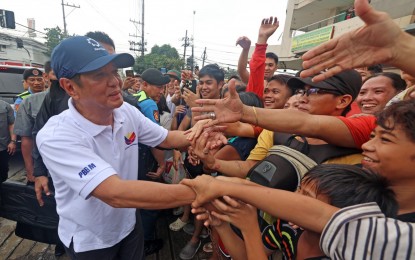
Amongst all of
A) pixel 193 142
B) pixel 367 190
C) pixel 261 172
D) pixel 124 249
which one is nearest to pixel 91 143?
pixel 193 142

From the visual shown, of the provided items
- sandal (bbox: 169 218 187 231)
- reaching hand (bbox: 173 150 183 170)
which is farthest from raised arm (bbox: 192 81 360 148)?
sandal (bbox: 169 218 187 231)

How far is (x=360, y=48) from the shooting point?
1.26 metres

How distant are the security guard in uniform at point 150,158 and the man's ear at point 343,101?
6.99 feet

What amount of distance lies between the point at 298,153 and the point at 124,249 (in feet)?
5.01

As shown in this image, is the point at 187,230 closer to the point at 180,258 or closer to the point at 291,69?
the point at 180,258

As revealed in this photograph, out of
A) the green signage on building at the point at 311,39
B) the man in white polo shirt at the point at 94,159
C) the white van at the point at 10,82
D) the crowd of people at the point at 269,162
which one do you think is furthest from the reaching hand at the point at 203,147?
the green signage on building at the point at 311,39

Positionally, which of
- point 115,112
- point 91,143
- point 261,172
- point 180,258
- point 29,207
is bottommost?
point 180,258

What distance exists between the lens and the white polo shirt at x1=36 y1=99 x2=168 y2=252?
1.31m

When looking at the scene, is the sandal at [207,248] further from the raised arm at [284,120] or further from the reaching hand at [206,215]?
the raised arm at [284,120]

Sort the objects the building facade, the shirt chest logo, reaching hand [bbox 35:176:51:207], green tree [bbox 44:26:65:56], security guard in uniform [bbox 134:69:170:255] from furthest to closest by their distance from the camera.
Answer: green tree [bbox 44:26:65:56], the building facade, security guard in uniform [bbox 134:69:170:255], reaching hand [bbox 35:176:51:207], the shirt chest logo

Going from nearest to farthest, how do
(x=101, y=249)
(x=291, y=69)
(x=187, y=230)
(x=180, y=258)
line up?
(x=101, y=249) → (x=180, y=258) → (x=187, y=230) → (x=291, y=69)

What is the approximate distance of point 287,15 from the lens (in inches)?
741

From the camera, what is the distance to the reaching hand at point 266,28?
9.99 feet

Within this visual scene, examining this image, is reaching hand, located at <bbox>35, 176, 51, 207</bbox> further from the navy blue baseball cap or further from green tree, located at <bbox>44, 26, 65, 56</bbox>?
green tree, located at <bbox>44, 26, 65, 56</bbox>
